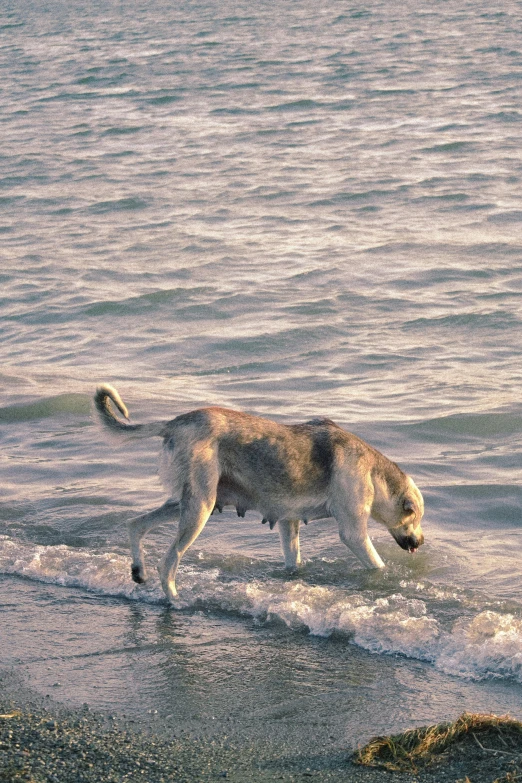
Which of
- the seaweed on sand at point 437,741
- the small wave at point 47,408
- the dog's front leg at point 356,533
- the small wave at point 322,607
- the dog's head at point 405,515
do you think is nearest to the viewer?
the seaweed on sand at point 437,741

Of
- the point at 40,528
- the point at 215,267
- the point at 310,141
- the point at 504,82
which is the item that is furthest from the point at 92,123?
the point at 40,528

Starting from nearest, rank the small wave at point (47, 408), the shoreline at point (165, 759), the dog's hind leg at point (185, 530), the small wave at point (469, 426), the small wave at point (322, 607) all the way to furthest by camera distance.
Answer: the shoreline at point (165, 759) → the small wave at point (322, 607) → the dog's hind leg at point (185, 530) → the small wave at point (469, 426) → the small wave at point (47, 408)

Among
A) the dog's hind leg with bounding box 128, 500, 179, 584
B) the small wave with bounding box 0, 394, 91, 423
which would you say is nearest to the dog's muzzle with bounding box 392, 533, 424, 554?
the dog's hind leg with bounding box 128, 500, 179, 584

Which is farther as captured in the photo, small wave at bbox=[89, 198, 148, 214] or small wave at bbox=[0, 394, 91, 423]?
small wave at bbox=[89, 198, 148, 214]

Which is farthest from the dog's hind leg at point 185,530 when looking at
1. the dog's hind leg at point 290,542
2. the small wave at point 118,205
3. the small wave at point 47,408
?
the small wave at point 118,205

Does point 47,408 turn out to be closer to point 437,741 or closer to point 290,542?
point 290,542

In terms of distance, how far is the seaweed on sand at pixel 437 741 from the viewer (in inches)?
222

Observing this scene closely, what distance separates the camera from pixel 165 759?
5621 millimetres

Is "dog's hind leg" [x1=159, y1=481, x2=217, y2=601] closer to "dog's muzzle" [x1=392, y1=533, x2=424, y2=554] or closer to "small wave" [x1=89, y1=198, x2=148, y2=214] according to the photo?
"dog's muzzle" [x1=392, y1=533, x2=424, y2=554]

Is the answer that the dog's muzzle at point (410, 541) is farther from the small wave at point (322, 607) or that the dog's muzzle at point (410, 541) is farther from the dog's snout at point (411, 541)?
the small wave at point (322, 607)

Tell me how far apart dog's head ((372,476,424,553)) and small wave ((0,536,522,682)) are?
21.8 inches

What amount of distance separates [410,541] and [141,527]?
6.35ft

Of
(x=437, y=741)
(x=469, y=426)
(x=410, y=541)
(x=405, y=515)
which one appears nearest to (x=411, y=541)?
(x=410, y=541)

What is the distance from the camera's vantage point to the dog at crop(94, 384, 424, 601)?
7863 millimetres
